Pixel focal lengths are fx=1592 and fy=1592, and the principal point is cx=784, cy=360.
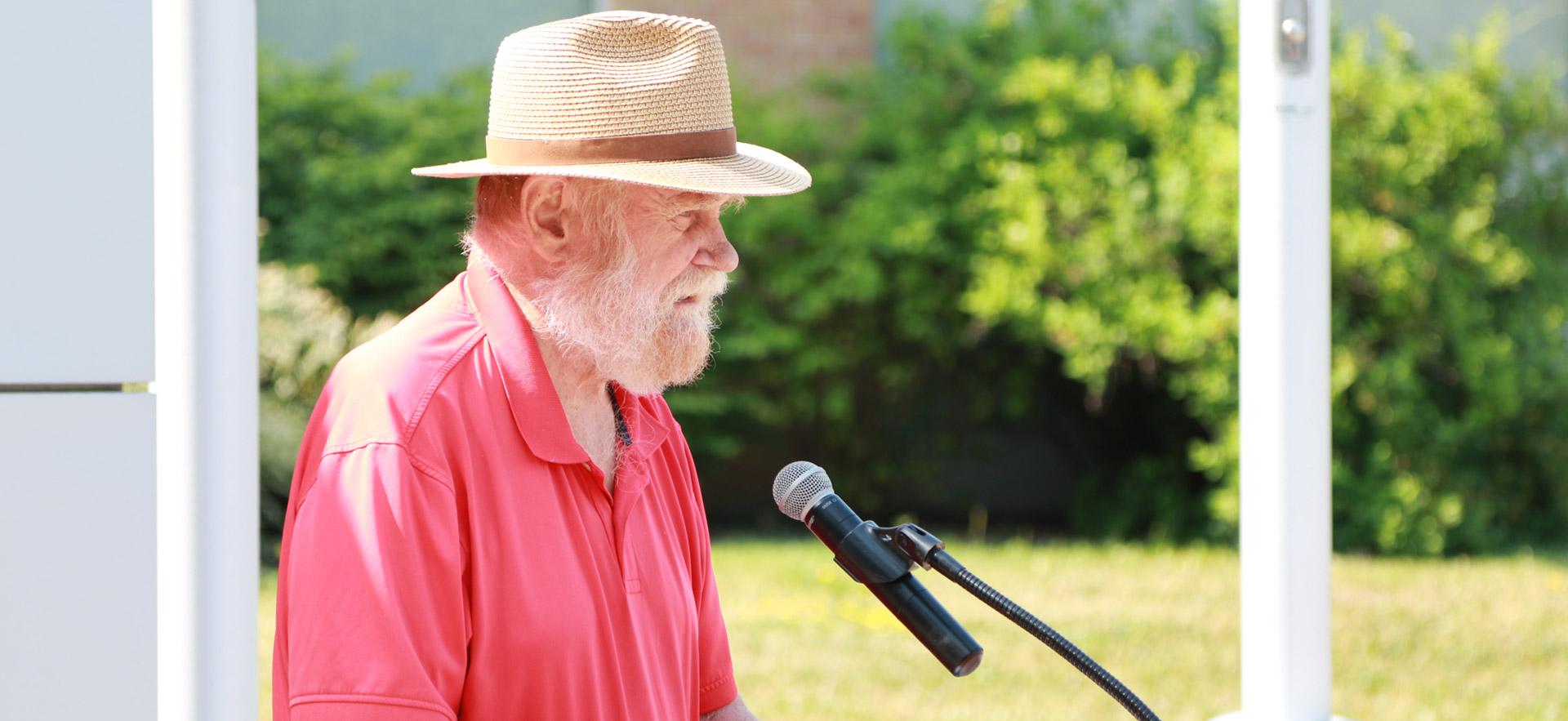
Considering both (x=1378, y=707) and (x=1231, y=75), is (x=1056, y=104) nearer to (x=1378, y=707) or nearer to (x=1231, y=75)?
(x=1231, y=75)

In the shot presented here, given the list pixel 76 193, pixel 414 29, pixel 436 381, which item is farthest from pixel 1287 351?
pixel 414 29

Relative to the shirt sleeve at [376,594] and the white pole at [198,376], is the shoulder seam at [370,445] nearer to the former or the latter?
the shirt sleeve at [376,594]

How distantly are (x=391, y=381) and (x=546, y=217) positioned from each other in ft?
1.29

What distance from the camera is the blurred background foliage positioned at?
7.82 m

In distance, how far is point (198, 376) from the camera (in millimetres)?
1461

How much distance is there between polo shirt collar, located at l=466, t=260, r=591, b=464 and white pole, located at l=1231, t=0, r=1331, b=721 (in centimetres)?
156

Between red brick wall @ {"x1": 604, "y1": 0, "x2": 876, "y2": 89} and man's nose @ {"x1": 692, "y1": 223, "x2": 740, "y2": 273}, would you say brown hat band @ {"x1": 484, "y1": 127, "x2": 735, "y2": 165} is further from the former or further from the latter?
red brick wall @ {"x1": 604, "y1": 0, "x2": 876, "y2": 89}

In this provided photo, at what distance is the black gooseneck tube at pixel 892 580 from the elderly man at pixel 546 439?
1.02ft

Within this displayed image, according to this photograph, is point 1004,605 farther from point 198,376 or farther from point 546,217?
point 198,376

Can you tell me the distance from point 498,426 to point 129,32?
791 mm

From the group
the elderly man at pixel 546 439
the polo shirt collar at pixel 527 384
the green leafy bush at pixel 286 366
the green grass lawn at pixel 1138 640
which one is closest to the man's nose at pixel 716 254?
the elderly man at pixel 546 439

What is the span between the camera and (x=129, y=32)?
221 cm

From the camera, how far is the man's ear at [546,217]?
220 cm

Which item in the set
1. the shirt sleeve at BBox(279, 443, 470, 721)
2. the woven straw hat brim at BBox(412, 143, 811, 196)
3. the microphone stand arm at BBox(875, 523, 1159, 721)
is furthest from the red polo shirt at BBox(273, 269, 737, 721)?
the microphone stand arm at BBox(875, 523, 1159, 721)
